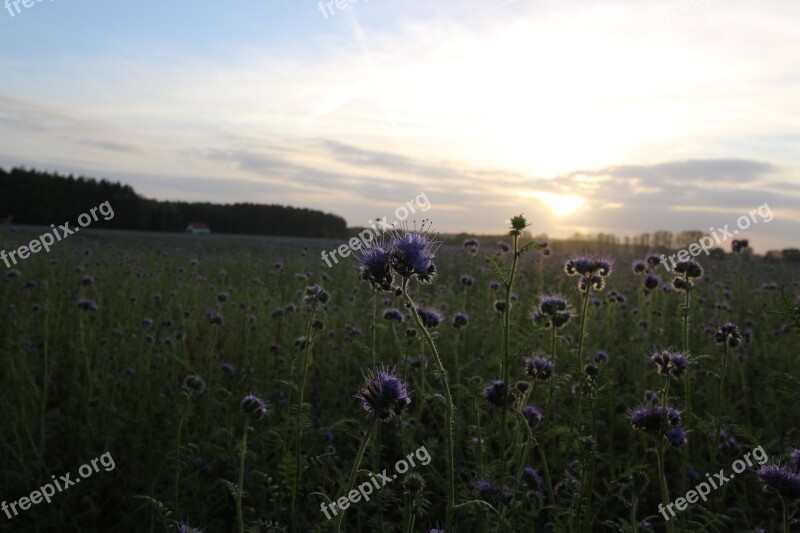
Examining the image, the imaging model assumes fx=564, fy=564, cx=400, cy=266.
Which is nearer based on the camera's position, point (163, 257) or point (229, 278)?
point (229, 278)

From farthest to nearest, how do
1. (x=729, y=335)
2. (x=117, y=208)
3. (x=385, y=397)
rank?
(x=117, y=208), (x=729, y=335), (x=385, y=397)

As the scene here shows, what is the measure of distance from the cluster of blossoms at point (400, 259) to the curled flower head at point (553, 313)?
132 cm

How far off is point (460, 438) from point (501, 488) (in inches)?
68.0

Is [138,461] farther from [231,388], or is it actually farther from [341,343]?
[341,343]

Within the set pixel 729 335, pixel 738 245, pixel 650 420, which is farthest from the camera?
pixel 738 245

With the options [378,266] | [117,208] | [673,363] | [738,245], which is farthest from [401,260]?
[117,208]

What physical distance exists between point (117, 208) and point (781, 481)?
46.3 metres

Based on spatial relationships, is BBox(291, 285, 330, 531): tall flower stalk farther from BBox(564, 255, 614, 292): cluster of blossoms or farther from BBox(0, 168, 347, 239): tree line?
BBox(0, 168, 347, 239): tree line

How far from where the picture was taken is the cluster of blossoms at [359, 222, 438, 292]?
2245mm

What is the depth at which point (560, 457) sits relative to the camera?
14.1ft

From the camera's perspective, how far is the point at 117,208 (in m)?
42.2

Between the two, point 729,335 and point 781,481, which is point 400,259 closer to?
point 781,481

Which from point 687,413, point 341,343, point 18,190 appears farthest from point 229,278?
point 18,190

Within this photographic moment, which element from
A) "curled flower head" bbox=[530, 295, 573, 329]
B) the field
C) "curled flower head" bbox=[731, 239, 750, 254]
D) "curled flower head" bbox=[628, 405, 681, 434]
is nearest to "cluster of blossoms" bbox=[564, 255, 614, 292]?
the field
